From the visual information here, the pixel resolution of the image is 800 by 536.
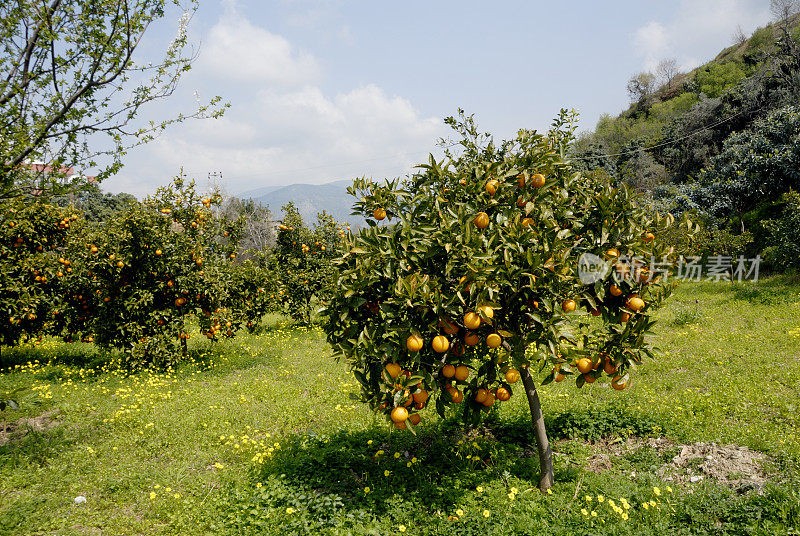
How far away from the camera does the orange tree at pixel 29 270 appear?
27.2ft

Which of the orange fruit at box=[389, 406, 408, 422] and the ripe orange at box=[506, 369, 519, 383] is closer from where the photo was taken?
the orange fruit at box=[389, 406, 408, 422]

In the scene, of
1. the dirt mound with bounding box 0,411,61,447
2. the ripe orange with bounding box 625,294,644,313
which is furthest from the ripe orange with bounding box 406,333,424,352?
the dirt mound with bounding box 0,411,61,447

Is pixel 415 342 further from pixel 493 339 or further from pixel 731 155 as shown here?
pixel 731 155

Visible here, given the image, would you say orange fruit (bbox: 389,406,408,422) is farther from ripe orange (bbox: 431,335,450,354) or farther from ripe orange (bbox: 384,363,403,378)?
ripe orange (bbox: 431,335,450,354)

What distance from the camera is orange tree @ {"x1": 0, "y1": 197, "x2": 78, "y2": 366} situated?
8.29 m

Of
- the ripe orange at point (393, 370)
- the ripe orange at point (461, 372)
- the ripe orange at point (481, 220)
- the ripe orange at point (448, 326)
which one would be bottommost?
the ripe orange at point (461, 372)

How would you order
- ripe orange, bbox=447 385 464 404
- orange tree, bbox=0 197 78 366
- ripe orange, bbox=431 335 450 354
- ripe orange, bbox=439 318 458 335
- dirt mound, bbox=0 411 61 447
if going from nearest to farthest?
ripe orange, bbox=431 335 450 354 < ripe orange, bbox=439 318 458 335 < ripe orange, bbox=447 385 464 404 < dirt mound, bbox=0 411 61 447 < orange tree, bbox=0 197 78 366

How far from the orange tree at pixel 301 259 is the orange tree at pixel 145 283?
3.74 m

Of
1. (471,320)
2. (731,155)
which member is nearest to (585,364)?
(471,320)

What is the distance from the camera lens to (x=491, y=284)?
3332 mm

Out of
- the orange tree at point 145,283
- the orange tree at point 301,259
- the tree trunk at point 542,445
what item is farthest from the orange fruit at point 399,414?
the orange tree at point 301,259

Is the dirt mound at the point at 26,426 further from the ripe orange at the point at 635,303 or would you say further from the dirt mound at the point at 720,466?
the dirt mound at the point at 720,466

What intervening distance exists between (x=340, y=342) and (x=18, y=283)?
312 inches

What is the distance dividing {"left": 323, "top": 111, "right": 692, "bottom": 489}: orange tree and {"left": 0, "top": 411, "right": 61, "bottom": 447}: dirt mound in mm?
4810
